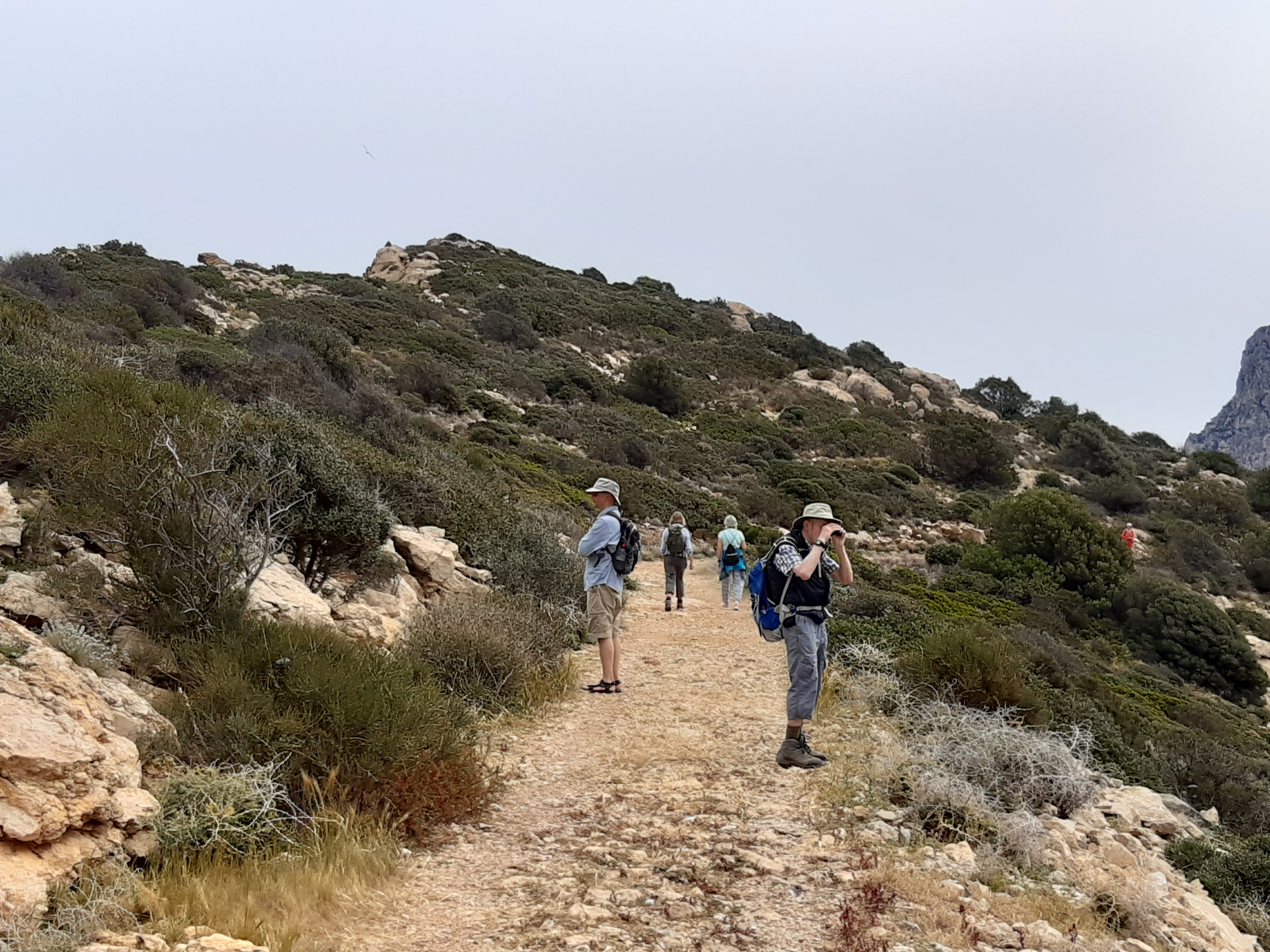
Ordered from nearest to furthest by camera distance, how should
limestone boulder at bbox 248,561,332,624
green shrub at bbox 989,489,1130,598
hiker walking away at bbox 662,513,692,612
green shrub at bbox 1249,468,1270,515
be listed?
limestone boulder at bbox 248,561,332,624 → hiker walking away at bbox 662,513,692,612 → green shrub at bbox 989,489,1130,598 → green shrub at bbox 1249,468,1270,515

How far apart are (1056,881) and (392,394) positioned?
19.6m

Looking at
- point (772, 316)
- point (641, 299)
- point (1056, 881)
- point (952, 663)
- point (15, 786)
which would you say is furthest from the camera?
point (772, 316)

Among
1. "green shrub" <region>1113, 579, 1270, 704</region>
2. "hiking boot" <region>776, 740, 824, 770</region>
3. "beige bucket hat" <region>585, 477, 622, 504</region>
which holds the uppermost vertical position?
"beige bucket hat" <region>585, 477, 622, 504</region>

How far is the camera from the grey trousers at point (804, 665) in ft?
16.8

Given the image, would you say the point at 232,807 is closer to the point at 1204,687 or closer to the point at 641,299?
the point at 1204,687

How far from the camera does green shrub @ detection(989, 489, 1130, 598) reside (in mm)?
18094

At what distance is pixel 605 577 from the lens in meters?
6.68

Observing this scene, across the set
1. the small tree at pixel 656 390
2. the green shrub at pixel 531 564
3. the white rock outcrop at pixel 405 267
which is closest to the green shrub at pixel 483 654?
the green shrub at pixel 531 564

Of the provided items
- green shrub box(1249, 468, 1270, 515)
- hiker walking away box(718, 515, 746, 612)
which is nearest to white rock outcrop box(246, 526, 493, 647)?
hiker walking away box(718, 515, 746, 612)

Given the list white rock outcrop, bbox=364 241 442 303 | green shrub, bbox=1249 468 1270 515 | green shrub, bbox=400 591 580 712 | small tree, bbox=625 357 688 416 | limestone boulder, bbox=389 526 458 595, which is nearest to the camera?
green shrub, bbox=400 591 580 712

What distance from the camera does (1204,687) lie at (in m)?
15.2

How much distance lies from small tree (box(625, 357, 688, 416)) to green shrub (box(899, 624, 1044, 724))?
27692 mm

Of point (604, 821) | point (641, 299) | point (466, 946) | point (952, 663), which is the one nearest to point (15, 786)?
point (466, 946)

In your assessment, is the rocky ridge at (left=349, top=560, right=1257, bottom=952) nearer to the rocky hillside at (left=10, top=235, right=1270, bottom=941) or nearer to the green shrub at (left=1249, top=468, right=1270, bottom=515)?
the rocky hillside at (left=10, top=235, right=1270, bottom=941)
